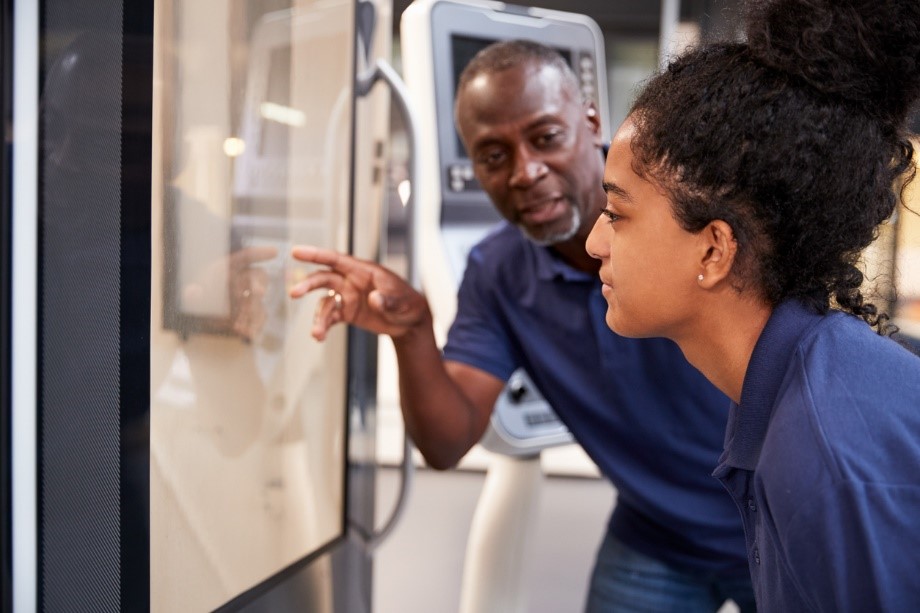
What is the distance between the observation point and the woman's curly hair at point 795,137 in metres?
0.87

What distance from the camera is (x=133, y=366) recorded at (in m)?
1.03

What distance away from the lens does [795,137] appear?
86 cm

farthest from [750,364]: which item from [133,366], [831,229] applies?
[133,366]

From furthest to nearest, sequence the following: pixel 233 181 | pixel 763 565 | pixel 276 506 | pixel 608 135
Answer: pixel 608 135 < pixel 276 506 < pixel 233 181 < pixel 763 565

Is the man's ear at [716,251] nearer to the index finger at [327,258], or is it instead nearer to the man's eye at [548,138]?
the index finger at [327,258]

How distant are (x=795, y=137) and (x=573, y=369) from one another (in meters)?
0.82

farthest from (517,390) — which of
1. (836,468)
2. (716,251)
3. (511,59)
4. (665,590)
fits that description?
(836,468)

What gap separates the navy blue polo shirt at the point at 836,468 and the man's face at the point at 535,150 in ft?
2.54

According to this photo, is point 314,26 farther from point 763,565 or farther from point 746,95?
point 763,565

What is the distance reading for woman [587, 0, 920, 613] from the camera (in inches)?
30.5

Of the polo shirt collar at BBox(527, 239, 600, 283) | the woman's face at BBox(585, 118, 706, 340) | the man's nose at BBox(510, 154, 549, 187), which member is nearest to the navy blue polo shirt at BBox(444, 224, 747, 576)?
the polo shirt collar at BBox(527, 239, 600, 283)

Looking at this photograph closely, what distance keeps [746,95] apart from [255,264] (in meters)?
0.76

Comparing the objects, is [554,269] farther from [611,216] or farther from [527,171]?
[611,216]

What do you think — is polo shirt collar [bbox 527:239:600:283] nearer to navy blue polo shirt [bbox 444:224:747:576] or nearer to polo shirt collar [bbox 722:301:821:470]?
navy blue polo shirt [bbox 444:224:747:576]
